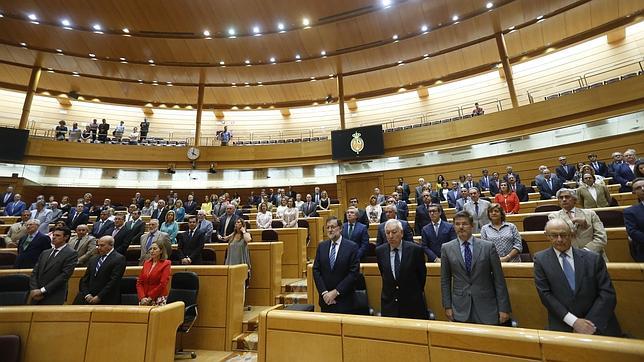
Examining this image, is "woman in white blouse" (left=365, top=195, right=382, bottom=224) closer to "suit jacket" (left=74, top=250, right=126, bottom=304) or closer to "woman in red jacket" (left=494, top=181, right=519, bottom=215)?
"woman in red jacket" (left=494, top=181, right=519, bottom=215)

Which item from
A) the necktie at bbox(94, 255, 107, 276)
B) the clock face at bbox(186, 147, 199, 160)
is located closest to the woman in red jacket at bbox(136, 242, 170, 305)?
the necktie at bbox(94, 255, 107, 276)

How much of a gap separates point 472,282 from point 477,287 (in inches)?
1.5

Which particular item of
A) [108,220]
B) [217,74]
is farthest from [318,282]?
[217,74]

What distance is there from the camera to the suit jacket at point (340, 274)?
2277 millimetres

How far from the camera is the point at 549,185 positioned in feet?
18.0

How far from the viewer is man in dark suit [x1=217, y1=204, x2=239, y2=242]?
15.8 feet

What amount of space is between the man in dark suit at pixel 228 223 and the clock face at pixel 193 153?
7600mm

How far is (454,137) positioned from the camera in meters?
9.98

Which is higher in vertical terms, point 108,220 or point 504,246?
point 108,220

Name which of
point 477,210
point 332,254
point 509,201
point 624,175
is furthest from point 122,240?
point 624,175

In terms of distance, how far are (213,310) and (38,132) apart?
521 inches

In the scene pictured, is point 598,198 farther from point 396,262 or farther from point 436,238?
point 396,262

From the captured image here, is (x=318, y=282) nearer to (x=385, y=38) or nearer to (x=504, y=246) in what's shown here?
(x=504, y=246)

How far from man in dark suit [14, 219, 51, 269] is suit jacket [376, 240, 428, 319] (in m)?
4.19
